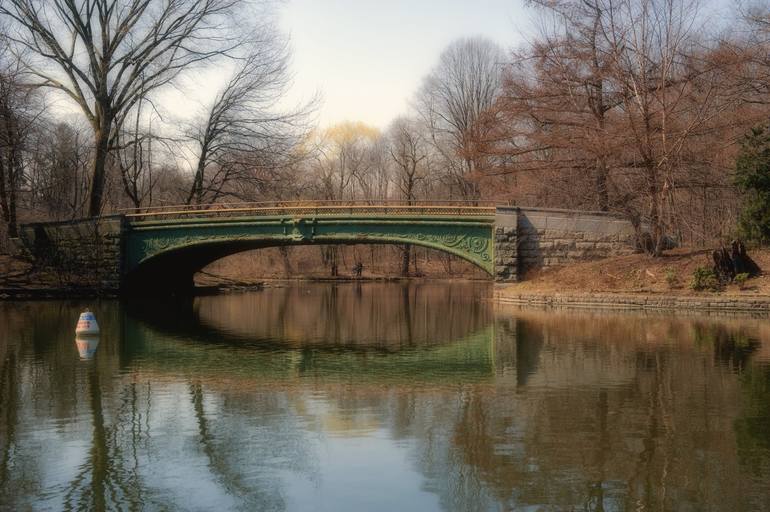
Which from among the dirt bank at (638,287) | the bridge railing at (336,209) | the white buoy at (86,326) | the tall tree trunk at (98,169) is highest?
the tall tree trunk at (98,169)

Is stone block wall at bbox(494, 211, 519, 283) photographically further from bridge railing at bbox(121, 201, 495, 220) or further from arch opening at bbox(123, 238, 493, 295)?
bridge railing at bbox(121, 201, 495, 220)

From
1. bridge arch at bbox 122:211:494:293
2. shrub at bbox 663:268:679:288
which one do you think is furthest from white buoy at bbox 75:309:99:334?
shrub at bbox 663:268:679:288

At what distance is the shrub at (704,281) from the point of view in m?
23.1

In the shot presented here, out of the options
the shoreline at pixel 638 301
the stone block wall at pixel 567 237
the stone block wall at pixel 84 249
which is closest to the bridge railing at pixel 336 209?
the stone block wall at pixel 84 249

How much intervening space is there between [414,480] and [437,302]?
72.8 ft

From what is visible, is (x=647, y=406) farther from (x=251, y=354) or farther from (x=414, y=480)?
(x=251, y=354)

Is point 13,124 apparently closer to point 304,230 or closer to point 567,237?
point 304,230

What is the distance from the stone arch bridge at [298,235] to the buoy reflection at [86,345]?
12495 mm

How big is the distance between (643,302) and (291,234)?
12158 mm

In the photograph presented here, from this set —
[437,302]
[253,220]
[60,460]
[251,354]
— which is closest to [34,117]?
[253,220]

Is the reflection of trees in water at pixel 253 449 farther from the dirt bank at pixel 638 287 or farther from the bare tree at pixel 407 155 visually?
the bare tree at pixel 407 155

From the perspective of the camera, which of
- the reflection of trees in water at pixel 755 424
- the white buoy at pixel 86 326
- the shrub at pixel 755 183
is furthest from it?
the shrub at pixel 755 183

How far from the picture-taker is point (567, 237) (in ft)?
88.3

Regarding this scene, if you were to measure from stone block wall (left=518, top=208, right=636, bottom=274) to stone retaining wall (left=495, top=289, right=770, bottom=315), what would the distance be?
2016 millimetres
